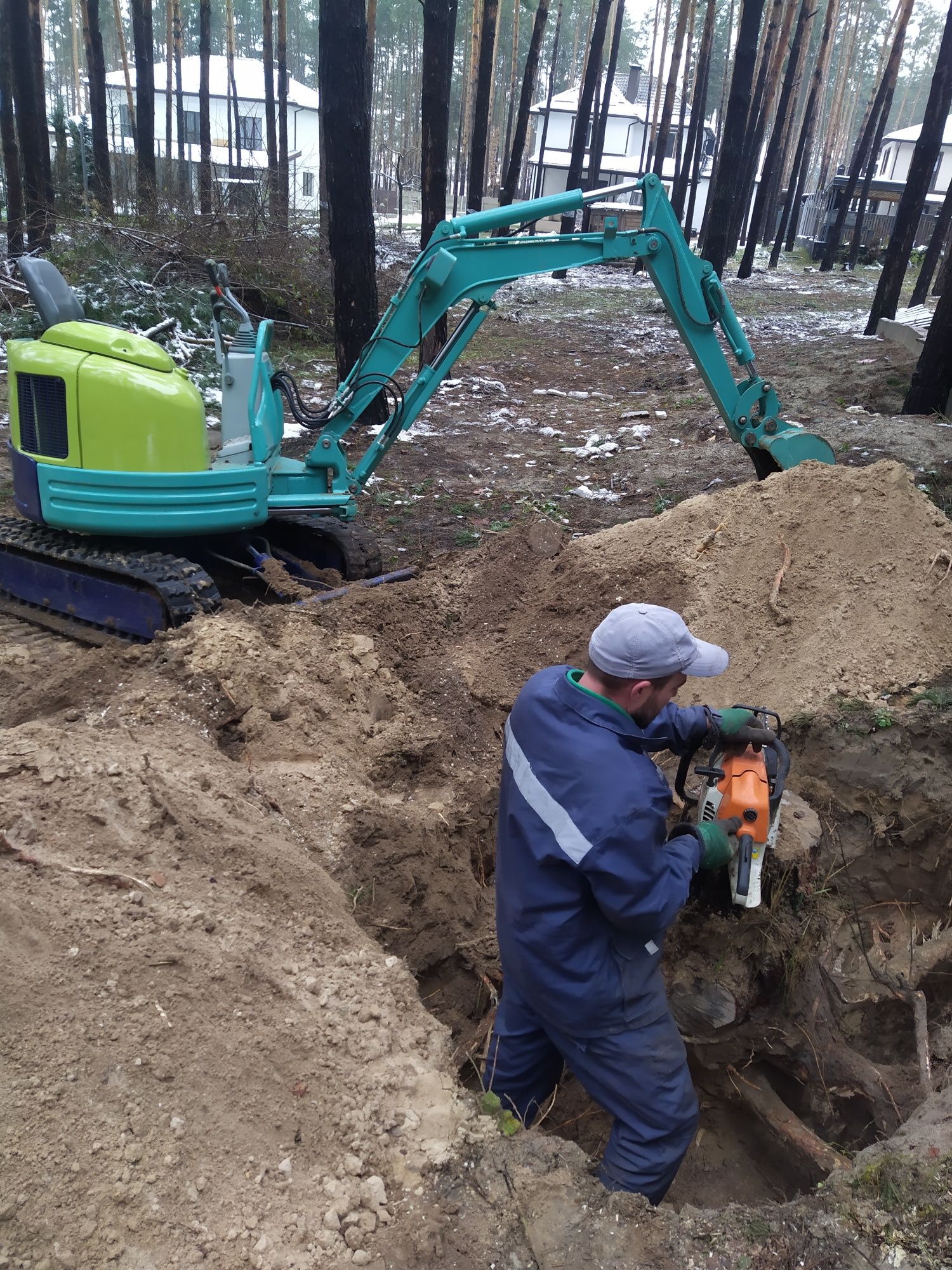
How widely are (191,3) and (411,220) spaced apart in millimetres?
31839

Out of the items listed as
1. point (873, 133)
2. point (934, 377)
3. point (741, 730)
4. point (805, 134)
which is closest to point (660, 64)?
point (805, 134)

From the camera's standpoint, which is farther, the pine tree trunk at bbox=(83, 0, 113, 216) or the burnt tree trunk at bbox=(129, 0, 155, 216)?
the burnt tree trunk at bbox=(129, 0, 155, 216)

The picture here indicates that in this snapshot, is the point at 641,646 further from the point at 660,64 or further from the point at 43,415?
the point at 660,64

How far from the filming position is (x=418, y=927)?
375 cm

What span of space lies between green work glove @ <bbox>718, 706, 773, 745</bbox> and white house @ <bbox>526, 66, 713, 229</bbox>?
146 feet

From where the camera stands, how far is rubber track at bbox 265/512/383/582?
6.24 meters

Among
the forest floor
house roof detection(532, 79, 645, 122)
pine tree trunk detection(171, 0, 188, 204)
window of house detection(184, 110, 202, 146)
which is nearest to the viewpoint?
the forest floor

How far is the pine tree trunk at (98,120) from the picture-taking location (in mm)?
16406

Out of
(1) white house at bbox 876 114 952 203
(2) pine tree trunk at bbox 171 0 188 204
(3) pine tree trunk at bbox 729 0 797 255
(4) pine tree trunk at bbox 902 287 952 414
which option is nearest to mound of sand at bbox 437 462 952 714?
(4) pine tree trunk at bbox 902 287 952 414

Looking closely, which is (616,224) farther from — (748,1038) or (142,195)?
(142,195)

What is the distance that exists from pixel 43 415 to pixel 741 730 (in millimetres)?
4385

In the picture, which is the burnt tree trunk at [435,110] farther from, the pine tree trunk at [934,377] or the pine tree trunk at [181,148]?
the pine tree trunk at [934,377]

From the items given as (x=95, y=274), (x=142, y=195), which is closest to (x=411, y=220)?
(x=142, y=195)

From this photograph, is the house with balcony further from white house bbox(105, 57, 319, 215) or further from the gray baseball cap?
the gray baseball cap
